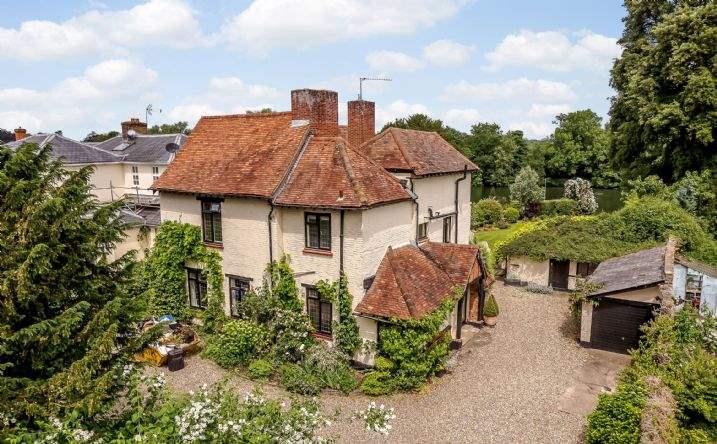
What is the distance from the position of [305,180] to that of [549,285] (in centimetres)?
1608

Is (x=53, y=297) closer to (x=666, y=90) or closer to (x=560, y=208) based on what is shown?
(x=666, y=90)

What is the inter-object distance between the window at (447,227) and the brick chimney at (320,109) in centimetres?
747

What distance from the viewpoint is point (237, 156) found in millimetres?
19719

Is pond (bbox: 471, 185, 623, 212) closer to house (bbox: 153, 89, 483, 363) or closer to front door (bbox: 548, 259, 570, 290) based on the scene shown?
front door (bbox: 548, 259, 570, 290)

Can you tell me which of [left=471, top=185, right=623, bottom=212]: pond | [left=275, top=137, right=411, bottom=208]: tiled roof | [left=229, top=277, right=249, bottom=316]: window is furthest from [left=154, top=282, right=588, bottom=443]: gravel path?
[left=471, top=185, right=623, bottom=212]: pond

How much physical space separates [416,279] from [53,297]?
11.4 metres

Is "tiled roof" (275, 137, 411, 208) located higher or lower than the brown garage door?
higher

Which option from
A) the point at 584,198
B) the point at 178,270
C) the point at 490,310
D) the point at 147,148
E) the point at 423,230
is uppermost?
the point at 147,148

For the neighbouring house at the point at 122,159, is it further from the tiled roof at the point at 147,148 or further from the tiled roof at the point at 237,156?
the tiled roof at the point at 237,156

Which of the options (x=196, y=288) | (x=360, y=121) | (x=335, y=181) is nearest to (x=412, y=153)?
(x=360, y=121)

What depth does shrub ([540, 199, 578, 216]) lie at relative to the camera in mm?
46250

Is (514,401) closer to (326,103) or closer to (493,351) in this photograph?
(493,351)

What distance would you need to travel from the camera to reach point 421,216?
2092 cm

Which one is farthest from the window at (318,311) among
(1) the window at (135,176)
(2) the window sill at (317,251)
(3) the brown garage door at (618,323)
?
(1) the window at (135,176)
